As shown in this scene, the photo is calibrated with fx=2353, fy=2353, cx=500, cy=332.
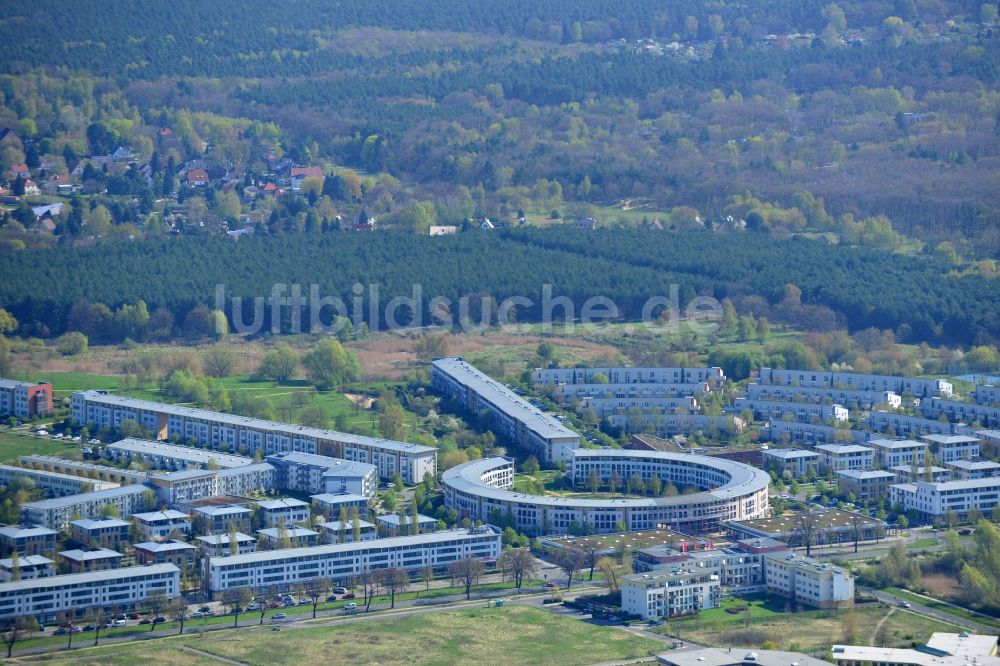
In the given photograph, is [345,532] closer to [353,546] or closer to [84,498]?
[353,546]

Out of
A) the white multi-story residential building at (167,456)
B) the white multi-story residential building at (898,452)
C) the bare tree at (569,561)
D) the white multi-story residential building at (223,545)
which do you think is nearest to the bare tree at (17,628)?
the white multi-story residential building at (223,545)

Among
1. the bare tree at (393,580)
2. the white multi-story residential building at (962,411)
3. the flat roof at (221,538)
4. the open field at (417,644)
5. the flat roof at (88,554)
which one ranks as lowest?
the open field at (417,644)

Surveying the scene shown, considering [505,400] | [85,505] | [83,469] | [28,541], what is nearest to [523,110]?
[505,400]

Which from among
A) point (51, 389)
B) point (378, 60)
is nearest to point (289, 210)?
point (51, 389)

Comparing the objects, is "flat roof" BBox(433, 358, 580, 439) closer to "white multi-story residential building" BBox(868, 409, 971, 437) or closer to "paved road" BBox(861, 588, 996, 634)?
"white multi-story residential building" BBox(868, 409, 971, 437)

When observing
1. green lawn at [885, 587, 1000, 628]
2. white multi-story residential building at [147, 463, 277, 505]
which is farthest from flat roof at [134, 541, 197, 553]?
green lawn at [885, 587, 1000, 628]

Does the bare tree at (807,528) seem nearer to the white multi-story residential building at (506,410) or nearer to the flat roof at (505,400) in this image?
the white multi-story residential building at (506,410)
